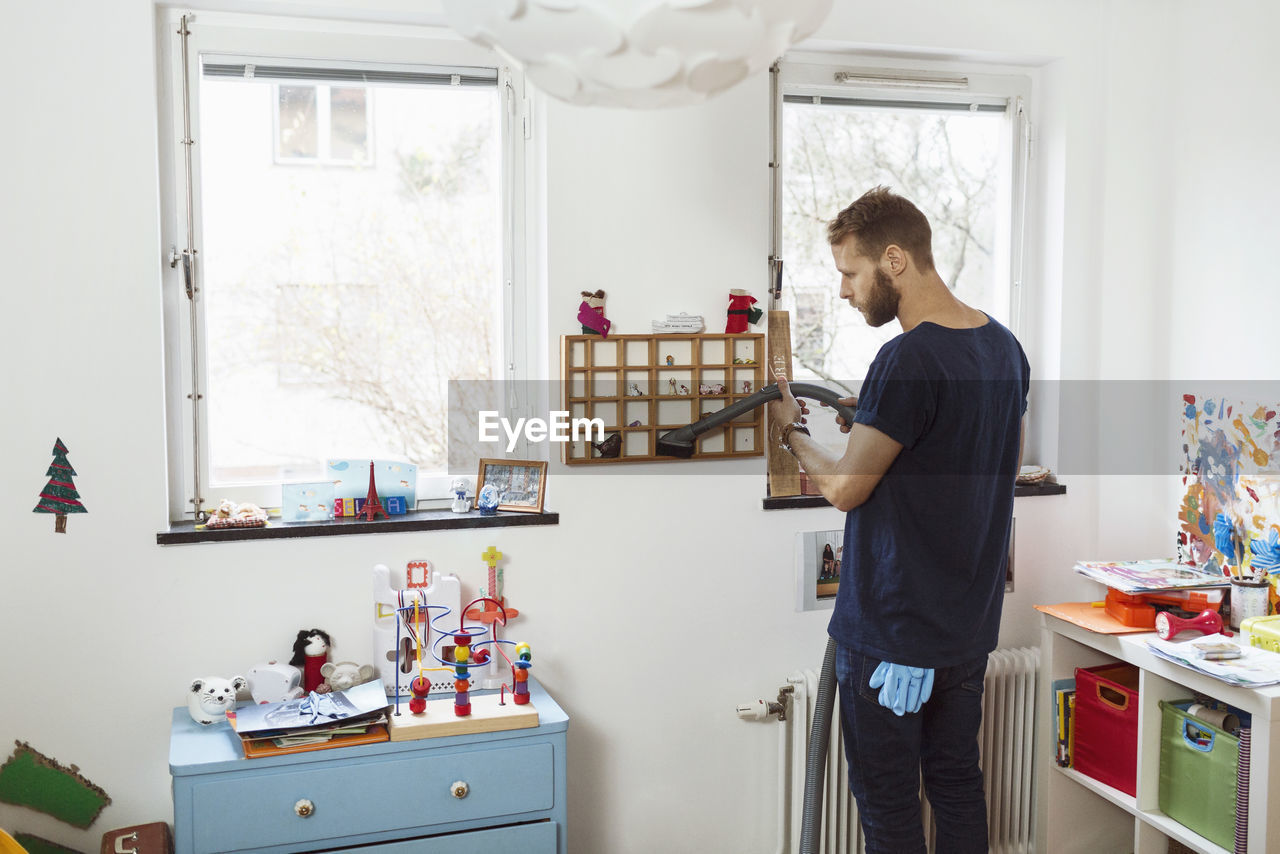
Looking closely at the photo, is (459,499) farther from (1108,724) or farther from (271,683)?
(1108,724)

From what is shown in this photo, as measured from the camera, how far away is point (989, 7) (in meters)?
2.48

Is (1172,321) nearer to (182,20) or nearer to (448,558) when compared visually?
(448,558)

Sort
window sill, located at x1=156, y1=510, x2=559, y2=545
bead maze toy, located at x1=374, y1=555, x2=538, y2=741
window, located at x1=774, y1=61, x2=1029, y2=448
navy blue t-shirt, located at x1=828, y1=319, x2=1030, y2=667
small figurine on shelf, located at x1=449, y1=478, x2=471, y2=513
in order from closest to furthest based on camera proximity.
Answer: navy blue t-shirt, located at x1=828, y1=319, x2=1030, y2=667 < bead maze toy, located at x1=374, y1=555, x2=538, y2=741 < window sill, located at x1=156, y1=510, x2=559, y2=545 < small figurine on shelf, located at x1=449, y1=478, x2=471, y2=513 < window, located at x1=774, y1=61, x2=1029, y2=448

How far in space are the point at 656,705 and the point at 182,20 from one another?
1.78 meters

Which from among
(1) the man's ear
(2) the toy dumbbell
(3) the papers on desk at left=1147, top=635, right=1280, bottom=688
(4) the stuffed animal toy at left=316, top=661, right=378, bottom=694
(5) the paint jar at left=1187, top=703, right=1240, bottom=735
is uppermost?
(1) the man's ear

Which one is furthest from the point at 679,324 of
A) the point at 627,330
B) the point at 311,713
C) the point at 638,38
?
the point at 638,38

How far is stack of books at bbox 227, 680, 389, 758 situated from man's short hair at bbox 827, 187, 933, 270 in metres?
1.23

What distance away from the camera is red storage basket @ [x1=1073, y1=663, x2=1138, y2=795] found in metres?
2.20

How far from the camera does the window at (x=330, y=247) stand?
211cm

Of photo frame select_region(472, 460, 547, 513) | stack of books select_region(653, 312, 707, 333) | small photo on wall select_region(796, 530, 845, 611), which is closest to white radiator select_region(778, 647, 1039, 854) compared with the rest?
small photo on wall select_region(796, 530, 845, 611)

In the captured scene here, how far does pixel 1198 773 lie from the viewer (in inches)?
80.4

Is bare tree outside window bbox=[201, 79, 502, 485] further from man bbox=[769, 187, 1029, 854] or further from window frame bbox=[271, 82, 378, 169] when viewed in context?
man bbox=[769, 187, 1029, 854]

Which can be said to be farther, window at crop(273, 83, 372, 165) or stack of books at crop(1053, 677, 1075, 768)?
stack of books at crop(1053, 677, 1075, 768)

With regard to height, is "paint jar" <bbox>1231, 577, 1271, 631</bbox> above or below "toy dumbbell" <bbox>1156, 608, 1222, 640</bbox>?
above
